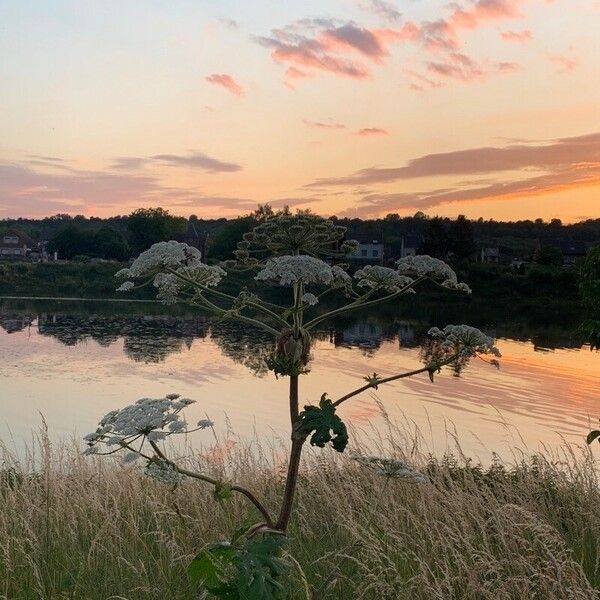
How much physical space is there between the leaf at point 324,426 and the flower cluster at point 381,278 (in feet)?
2.95

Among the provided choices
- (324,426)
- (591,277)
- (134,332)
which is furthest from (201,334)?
(324,426)

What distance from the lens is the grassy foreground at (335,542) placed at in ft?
16.6

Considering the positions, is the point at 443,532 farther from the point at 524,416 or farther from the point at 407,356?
the point at 407,356

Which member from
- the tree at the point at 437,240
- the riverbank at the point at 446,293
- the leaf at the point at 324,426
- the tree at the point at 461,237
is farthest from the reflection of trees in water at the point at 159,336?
the tree at the point at 461,237

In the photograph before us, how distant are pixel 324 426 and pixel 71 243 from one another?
115055 mm

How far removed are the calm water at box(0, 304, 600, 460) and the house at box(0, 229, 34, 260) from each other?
85.9 meters

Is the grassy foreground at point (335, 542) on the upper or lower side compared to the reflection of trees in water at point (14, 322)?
upper

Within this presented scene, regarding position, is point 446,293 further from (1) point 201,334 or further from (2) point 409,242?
(1) point 201,334

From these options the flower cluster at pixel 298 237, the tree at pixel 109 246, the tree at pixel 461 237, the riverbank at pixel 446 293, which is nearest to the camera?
the flower cluster at pixel 298 237

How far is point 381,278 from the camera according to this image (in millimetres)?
4023

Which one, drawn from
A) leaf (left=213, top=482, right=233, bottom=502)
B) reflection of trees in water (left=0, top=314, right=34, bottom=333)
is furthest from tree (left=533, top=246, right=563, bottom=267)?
leaf (left=213, top=482, right=233, bottom=502)

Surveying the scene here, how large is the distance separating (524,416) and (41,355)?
23400 mm

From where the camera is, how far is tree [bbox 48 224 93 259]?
366 feet

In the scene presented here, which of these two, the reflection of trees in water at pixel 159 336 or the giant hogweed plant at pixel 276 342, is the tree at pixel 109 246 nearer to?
the reflection of trees in water at pixel 159 336
